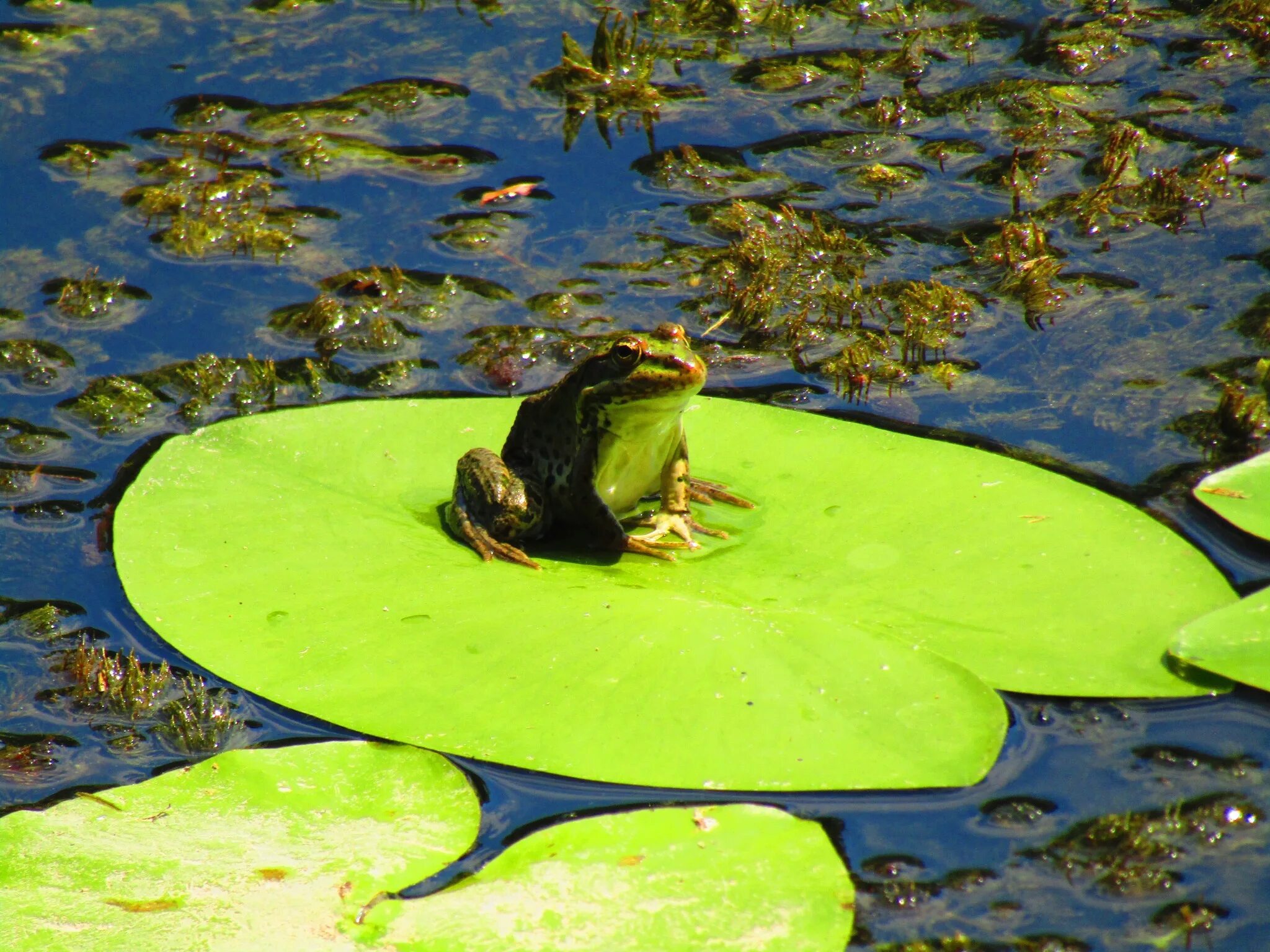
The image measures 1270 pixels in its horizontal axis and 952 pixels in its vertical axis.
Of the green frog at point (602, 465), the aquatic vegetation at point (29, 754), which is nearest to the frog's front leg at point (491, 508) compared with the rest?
the green frog at point (602, 465)

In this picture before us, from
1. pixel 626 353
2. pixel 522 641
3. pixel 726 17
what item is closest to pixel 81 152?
pixel 726 17

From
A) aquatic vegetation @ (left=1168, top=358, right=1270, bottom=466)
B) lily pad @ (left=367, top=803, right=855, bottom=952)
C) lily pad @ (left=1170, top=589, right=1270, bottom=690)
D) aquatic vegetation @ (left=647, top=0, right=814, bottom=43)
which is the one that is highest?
aquatic vegetation @ (left=647, top=0, right=814, bottom=43)

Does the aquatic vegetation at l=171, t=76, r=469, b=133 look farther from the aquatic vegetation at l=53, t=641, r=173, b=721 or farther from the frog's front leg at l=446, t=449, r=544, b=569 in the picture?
the aquatic vegetation at l=53, t=641, r=173, b=721

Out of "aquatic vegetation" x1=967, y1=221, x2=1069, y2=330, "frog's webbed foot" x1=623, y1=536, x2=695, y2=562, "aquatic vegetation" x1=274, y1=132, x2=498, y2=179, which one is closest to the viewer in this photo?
"frog's webbed foot" x1=623, y1=536, x2=695, y2=562

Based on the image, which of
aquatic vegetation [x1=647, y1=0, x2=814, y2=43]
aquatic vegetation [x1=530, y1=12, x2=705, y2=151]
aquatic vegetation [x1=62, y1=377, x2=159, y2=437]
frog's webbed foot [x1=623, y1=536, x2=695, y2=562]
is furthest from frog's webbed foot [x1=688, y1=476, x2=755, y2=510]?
aquatic vegetation [x1=647, y1=0, x2=814, y2=43]

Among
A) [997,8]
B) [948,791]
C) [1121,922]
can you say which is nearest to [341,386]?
[948,791]

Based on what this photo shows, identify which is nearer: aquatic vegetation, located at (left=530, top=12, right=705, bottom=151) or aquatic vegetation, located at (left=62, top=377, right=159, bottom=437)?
aquatic vegetation, located at (left=62, top=377, right=159, bottom=437)

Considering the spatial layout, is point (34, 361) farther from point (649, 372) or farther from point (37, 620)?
point (649, 372)
